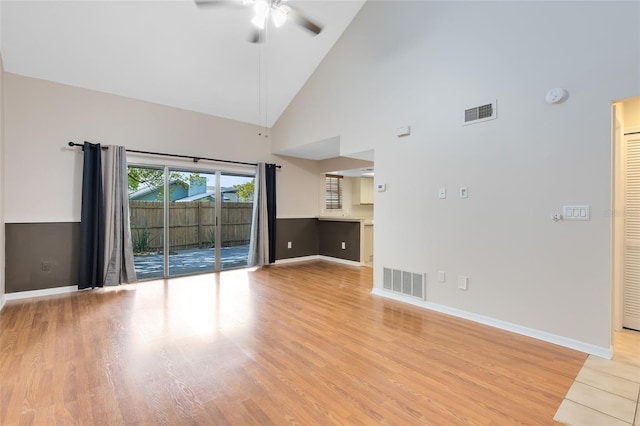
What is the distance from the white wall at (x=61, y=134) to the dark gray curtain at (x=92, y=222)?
211mm

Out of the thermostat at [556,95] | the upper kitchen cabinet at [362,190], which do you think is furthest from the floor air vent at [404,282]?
the upper kitchen cabinet at [362,190]

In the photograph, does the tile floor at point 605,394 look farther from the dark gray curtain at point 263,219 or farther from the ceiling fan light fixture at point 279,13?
the dark gray curtain at point 263,219

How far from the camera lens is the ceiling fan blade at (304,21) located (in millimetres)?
3084

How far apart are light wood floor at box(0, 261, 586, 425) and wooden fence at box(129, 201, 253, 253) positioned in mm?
1460

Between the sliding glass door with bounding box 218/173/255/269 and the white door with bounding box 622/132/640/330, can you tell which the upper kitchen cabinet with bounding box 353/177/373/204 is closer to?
the sliding glass door with bounding box 218/173/255/269

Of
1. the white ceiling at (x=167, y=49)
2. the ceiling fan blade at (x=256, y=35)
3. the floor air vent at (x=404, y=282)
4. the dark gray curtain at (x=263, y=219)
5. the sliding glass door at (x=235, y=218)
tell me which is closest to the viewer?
the ceiling fan blade at (x=256, y=35)

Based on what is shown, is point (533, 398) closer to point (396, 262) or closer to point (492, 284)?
point (492, 284)

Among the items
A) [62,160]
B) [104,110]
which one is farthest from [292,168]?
[62,160]

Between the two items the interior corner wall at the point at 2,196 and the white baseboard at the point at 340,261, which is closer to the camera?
the interior corner wall at the point at 2,196

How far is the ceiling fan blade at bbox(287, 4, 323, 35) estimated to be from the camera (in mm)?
3084

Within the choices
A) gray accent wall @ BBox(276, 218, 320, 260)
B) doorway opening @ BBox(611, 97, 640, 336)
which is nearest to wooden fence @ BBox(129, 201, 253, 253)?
gray accent wall @ BBox(276, 218, 320, 260)

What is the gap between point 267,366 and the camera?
229cm

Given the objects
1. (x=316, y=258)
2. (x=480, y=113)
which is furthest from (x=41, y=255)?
(x=480, y=113)

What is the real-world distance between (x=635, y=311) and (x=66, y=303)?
258 inches
